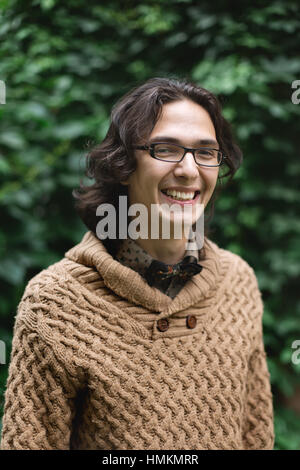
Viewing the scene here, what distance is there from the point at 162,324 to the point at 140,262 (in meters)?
0.20

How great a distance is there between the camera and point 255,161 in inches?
94.4

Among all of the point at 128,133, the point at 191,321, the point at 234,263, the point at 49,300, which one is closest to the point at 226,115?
the point at 234,263

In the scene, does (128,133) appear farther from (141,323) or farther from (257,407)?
(257,407)

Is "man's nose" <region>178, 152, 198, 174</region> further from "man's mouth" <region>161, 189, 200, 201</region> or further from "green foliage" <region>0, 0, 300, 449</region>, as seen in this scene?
"green foliage" <region>0, 0, 300, 449</region>

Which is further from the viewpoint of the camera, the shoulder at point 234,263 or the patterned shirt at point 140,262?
the shoulder at point 234,263

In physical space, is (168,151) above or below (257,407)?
above

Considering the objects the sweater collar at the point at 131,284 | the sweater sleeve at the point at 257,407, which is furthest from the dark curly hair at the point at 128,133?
the sweater sleeve at the point at 257,407

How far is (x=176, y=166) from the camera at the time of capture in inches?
49.7

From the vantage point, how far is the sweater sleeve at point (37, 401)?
1158 millimetres

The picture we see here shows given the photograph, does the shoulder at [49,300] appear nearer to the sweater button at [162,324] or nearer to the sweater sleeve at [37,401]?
the sweater sleeve at [37,401]

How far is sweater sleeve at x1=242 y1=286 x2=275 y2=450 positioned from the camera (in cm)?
149

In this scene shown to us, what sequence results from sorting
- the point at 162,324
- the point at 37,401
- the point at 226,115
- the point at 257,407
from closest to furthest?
the point at 37,401
the point at 162,324
the point at 257,407
the point at 226,115

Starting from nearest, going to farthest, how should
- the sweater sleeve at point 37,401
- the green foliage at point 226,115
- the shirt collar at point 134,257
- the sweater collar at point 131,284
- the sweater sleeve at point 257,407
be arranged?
the sweater sleeve at point 37,401 → the sweater collar at point 131,284 → the shirt collar at point 134,257 → the sweater sleeve at point 257,407 → the green foliage at point 226,115

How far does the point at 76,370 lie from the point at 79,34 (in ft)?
6.79
